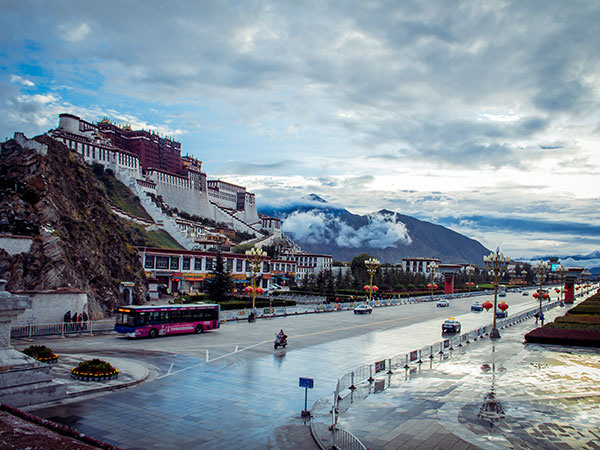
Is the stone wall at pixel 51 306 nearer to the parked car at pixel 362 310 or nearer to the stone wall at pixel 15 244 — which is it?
the stone wall at pixel 15 244

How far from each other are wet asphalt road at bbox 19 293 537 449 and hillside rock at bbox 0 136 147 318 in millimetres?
6785

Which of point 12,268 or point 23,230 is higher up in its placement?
point 23,230

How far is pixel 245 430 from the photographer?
1295 cm

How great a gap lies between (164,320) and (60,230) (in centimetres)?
1261

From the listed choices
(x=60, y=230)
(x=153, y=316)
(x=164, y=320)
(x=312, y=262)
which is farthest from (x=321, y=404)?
(x=312, y=262)

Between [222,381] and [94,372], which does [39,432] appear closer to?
[94,372]

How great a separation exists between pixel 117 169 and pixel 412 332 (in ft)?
302

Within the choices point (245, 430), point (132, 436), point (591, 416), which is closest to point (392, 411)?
point (245, 430)

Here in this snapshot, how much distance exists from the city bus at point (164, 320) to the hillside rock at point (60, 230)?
6359mm

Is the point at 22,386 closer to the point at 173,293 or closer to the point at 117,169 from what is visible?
the point at 173,293

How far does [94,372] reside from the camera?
56.0 feet

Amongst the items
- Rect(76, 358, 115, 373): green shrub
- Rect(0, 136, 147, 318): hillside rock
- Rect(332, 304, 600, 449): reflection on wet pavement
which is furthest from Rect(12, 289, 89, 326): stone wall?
Rect(332, 304, 600, 449): reflection on wet pavement

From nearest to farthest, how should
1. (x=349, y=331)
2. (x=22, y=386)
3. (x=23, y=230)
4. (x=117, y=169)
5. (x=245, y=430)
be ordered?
(x=245, y=430) < (x=22, y=386) < (x=23, y=230) < (x=349, y=331) < (x=117, y=169)

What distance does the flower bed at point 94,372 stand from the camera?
667 inches
